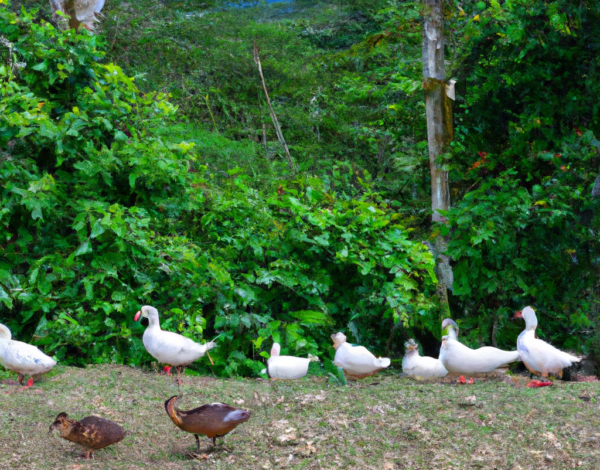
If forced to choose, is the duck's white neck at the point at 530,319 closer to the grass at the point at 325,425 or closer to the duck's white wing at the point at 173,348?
the grass at the point at 325,425

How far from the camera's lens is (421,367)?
16.9 feet

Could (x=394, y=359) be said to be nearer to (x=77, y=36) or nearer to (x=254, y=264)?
(x=254, y=264)

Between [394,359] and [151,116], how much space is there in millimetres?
3682

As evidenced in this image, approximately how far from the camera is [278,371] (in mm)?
5098

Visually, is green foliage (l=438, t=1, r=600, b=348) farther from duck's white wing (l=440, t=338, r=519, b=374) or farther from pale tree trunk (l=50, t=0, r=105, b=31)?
pale tree trunk (l=50, t=0, r=105, b=31)

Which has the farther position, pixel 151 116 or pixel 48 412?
pixel 151 116

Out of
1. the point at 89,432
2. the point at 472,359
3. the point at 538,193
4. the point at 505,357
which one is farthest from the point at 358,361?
the point at 538,193

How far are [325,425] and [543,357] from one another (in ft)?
6.53

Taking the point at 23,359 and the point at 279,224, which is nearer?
the point at 23,359

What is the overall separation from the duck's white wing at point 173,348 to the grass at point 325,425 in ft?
0.66

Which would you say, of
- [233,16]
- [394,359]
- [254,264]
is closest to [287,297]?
[254,264]

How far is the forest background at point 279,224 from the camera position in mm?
5715

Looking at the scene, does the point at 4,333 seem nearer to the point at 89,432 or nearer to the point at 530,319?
the point at 89,432

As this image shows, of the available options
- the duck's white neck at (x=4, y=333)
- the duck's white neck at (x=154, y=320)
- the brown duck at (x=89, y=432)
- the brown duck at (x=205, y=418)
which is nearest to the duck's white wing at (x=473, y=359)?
the brown duck at (x=205, y=418)
